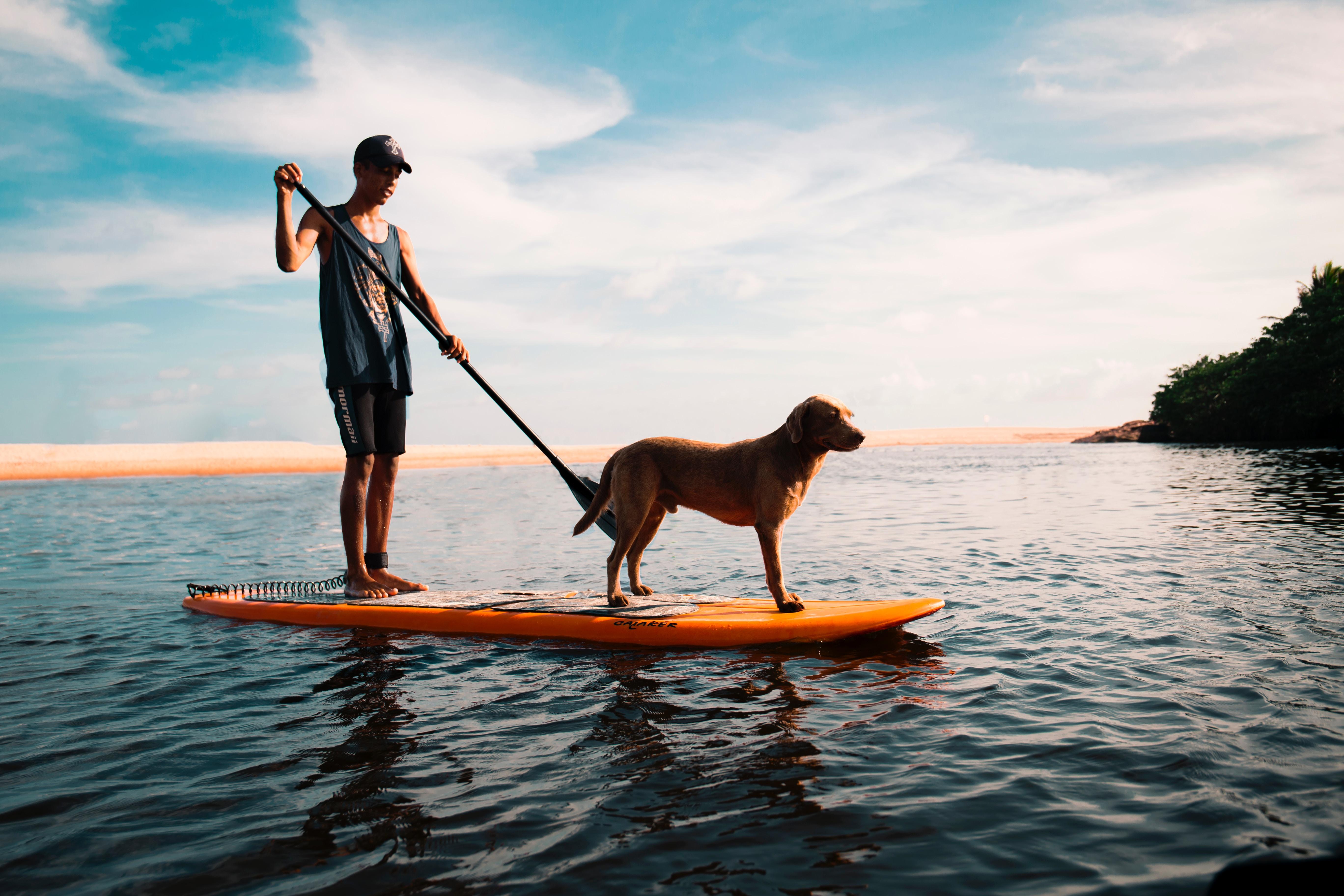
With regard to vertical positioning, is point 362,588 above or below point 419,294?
below

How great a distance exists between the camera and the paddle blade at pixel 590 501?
709cm

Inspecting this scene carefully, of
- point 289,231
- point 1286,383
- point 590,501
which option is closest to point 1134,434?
point 1286,383

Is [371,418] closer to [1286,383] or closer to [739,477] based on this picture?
[739,477]

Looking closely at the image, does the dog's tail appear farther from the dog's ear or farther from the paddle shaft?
the dog's ear

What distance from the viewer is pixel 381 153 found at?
6594 mm

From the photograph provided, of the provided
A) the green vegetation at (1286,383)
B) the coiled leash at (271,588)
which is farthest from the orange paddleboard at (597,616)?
the green vegetation at (1286,383)

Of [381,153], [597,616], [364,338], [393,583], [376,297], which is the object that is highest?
[381,153]

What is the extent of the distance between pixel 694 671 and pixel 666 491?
1.62 metres

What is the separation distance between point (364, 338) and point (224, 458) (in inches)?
3105

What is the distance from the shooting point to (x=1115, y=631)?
574 centimetres

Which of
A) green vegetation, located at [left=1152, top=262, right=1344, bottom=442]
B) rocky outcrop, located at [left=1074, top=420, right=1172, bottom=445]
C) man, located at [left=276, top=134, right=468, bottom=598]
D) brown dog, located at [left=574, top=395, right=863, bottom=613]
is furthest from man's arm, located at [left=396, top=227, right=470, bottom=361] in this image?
rocky outcrop, located at [left=1074, top=420, right=1172, bottom=445]

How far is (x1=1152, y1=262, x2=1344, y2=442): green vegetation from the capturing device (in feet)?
128

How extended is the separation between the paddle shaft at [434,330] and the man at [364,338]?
0.06 metres

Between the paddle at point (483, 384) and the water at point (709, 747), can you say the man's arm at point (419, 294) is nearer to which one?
the paddle at point (483, 384)
